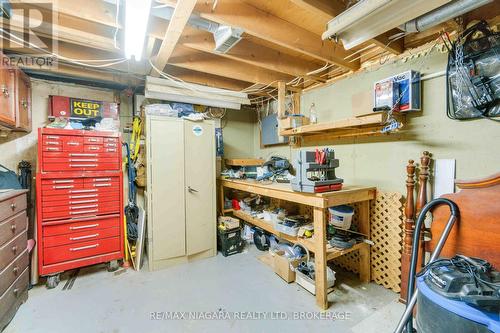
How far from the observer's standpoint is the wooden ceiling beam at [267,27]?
1.56 m

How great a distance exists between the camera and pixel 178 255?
2.76m

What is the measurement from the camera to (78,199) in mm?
2406

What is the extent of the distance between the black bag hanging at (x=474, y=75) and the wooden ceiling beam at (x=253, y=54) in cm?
133

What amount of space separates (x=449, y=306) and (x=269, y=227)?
1789mm

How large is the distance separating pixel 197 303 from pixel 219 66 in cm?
245

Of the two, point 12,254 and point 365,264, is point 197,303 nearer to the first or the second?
point 12,254

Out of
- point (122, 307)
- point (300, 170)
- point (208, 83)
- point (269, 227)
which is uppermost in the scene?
point (208, 83)

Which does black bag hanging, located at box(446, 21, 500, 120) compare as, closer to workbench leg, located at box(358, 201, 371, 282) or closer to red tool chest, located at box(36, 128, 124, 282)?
workbench leg, located at box(358, 201, 371, 282)

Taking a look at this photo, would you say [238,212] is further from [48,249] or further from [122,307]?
[48,249]

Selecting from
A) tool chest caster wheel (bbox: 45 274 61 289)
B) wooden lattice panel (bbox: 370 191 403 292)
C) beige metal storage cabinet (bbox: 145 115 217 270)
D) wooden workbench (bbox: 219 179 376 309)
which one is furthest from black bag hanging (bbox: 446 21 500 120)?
tool chest caster wheel (bbox: 45 274 61 289)

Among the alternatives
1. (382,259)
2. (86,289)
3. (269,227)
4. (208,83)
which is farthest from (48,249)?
(382,259)

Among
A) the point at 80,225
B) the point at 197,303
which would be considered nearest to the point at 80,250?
the point at 80,225

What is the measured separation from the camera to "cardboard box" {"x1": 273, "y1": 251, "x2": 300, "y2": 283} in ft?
7.58

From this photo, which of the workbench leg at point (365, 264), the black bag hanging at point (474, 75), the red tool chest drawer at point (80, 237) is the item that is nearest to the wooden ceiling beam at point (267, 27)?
the black bag hanging at point (474, 75)
